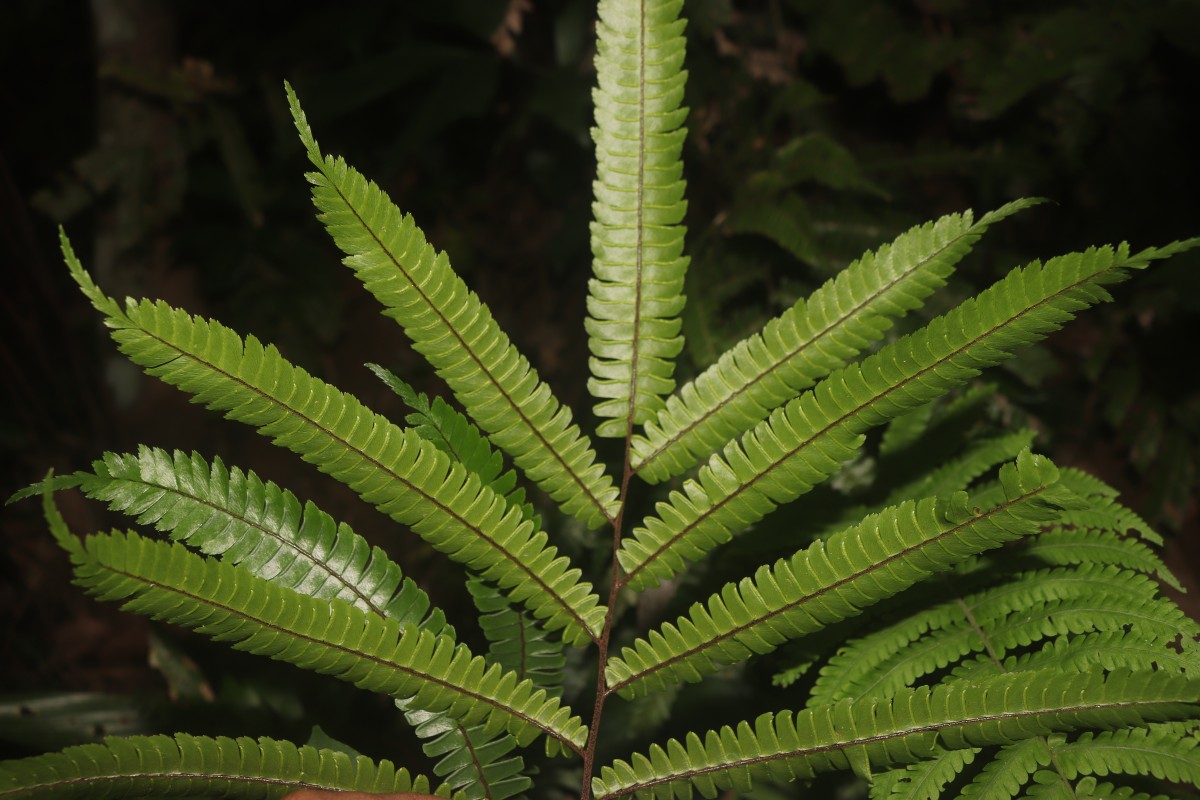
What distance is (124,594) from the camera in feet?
2.46

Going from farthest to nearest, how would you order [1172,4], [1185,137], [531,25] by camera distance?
1. [531,25]
2. [1185,137]
3. [1172,4]

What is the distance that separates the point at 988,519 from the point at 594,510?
17.4 inches

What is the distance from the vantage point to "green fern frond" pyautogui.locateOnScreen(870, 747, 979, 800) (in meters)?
0.91

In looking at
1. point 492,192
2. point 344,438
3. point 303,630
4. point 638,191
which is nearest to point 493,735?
point 303,630

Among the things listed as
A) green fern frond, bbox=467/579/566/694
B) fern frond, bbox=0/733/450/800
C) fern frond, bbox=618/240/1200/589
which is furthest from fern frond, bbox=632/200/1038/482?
fern frond, bbox=0/733/450/800

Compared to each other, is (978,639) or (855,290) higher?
(855,290)

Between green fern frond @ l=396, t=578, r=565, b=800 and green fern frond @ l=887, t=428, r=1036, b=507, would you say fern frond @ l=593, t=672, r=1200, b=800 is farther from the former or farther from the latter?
green fern frond @ l=887, t=428, r=1036, b=507

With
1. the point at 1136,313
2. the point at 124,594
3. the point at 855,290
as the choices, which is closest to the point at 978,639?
the point at 855,290

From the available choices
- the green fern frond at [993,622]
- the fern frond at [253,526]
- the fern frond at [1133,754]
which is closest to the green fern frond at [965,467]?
the green fern frond at [993,622]

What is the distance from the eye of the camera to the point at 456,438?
95 centimetres

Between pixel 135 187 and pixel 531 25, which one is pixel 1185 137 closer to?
pixel 531 25

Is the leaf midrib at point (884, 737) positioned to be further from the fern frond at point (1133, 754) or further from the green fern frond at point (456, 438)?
the green fern frond at point (456, 438)

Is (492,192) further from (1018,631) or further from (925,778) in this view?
(925,778)

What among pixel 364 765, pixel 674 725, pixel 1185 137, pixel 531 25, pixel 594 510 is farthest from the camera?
pixel 531 25
